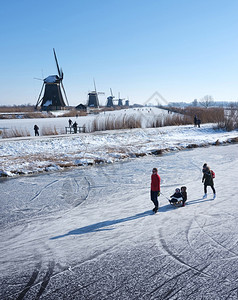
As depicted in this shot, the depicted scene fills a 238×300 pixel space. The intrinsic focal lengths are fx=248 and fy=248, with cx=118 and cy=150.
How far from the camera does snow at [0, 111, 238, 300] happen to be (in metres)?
4.06

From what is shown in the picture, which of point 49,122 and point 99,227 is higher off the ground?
point 49,122

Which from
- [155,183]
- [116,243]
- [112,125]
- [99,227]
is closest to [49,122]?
[112,125]

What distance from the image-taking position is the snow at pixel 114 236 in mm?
4059

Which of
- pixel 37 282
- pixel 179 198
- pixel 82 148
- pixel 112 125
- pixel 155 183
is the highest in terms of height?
pixel 112 125

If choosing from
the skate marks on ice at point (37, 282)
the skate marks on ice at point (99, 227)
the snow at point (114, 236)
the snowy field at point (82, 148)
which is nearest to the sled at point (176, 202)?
the snow at point (114, 236)

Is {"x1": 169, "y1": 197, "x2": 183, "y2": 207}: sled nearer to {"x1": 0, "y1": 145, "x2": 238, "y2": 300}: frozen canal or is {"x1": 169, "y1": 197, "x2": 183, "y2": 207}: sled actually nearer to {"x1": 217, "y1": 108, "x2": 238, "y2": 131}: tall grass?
{"x1": 0, "y1": 145, "x2": 238, "y2": 300}: frozen canal

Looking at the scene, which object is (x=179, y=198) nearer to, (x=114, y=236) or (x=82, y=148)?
(x=114, y=236)

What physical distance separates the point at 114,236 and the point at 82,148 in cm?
1261

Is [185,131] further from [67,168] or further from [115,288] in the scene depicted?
[115,288]

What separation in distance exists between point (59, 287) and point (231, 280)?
9.31 ft

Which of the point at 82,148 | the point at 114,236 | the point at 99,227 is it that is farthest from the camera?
the point at 82,148

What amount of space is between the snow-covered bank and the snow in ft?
2.62

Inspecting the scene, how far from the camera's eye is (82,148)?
17875 millimetres

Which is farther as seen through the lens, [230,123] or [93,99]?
[93,99]
